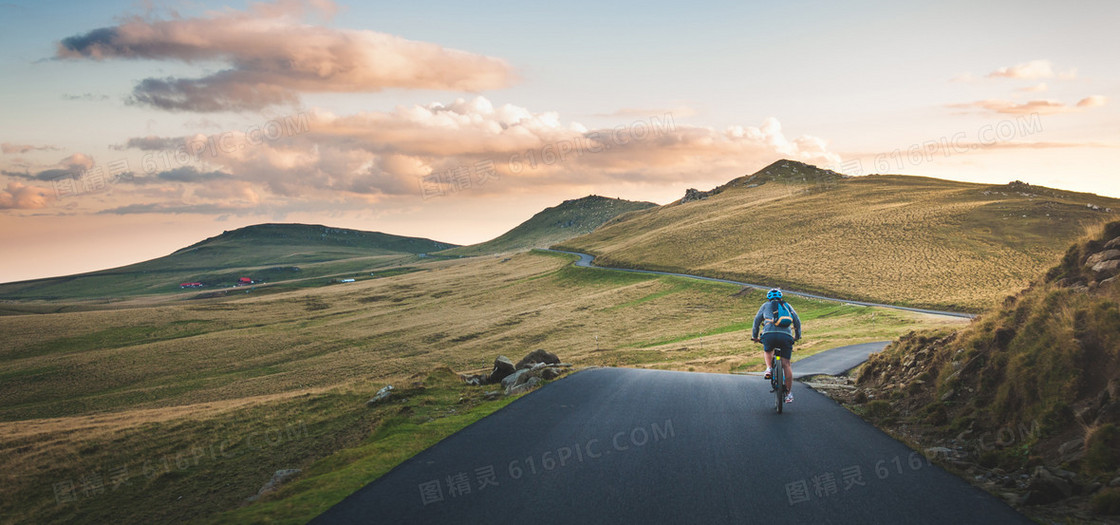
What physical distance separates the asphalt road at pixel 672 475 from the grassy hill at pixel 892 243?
35291 millimetres

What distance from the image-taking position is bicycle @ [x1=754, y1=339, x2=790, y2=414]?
43.1 feet

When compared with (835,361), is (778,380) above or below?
above

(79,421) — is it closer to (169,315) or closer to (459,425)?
(459,425)

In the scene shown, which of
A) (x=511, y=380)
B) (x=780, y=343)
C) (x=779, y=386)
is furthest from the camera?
(x=511, y=380)

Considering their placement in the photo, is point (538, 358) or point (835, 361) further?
point (538, 358)

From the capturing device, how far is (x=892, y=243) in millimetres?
81312

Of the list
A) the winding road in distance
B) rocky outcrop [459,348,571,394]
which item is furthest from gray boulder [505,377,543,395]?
the winding road in distance

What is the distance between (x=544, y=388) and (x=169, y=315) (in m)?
101

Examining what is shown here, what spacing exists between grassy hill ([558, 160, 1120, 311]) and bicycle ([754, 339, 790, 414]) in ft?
106

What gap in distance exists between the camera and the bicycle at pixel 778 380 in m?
13.1

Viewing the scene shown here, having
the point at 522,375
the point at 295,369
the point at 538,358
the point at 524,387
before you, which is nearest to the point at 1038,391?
the point at 524,387

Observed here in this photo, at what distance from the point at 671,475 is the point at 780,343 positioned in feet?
20.8

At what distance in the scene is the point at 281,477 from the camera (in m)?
13.8

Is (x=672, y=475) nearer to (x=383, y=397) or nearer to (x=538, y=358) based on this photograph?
(x=383, y=397)
